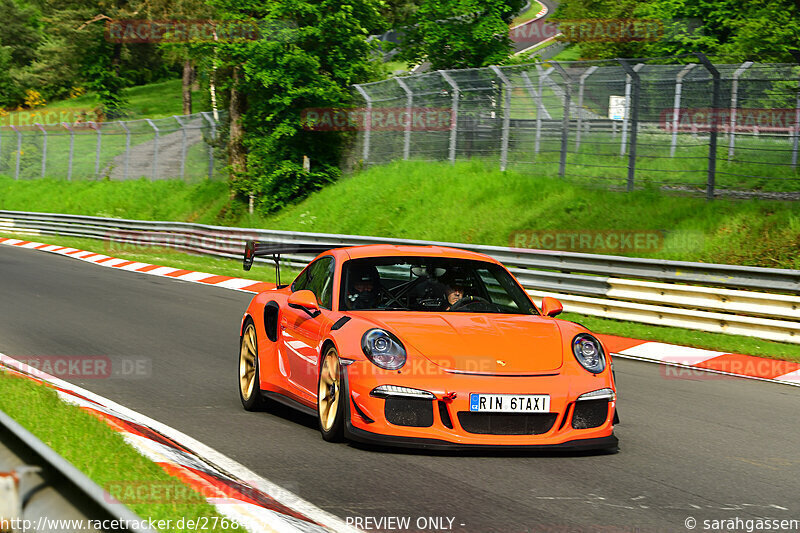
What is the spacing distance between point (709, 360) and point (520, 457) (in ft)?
19.2

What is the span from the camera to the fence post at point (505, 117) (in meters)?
21.7

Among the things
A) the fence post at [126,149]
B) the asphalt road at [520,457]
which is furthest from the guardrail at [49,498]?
the fence post at [126,149]

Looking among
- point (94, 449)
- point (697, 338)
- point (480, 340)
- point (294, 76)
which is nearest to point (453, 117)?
point (294, 76)

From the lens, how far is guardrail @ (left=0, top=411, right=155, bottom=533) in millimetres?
2867

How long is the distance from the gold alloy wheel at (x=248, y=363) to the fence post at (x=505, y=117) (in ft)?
46.7

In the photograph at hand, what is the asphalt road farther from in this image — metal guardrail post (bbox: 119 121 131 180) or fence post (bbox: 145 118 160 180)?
metal guardrail post (bbox: 119 121 131 180)

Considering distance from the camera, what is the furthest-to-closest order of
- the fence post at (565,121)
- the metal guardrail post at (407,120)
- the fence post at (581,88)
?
the metal guardrail post at (407,120)
the fence post at (565,121)
the fence post at (581,88)

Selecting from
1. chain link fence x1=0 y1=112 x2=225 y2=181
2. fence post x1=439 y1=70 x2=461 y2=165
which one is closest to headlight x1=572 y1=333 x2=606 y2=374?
fence post x1=439 y1=70 x2=461 y2=165

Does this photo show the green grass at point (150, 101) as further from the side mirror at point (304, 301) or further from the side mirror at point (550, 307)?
the side mirror at point (550, 307)

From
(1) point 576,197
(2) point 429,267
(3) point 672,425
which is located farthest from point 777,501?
(1) point 576,197

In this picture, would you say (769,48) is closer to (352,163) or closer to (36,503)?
(352,163)

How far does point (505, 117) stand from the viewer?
22.2 m

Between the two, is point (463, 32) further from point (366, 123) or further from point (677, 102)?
point (677, 102)

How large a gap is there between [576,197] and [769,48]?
76.0 feet
